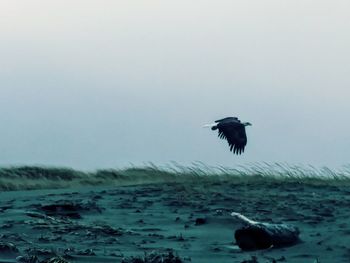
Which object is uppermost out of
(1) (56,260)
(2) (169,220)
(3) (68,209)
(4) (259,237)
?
(3) (68,209)

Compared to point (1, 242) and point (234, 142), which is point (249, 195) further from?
point (1, 242)

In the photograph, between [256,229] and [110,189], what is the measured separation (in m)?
9.05

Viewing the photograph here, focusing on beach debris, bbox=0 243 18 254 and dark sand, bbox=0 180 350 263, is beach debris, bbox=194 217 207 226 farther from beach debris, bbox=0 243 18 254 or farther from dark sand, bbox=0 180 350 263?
beach debris, bbox=0 243 18 254

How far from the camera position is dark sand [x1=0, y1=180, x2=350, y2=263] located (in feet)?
44.2

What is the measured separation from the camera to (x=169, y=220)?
16828mm

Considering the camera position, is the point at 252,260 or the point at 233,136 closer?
the point at 252,260

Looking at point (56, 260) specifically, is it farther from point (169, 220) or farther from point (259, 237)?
point (169, 220)

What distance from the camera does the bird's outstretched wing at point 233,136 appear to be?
16355 millimetres

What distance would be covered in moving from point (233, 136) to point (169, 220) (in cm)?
194

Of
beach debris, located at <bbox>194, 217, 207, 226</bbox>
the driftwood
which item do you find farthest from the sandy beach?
the driftwood

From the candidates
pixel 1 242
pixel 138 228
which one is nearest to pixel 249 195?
pixel 138 228

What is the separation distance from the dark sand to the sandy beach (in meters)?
0.02

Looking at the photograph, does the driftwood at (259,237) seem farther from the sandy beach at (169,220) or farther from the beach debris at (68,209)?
the beach debris at (68,209)

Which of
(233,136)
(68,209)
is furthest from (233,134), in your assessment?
(68,209)
